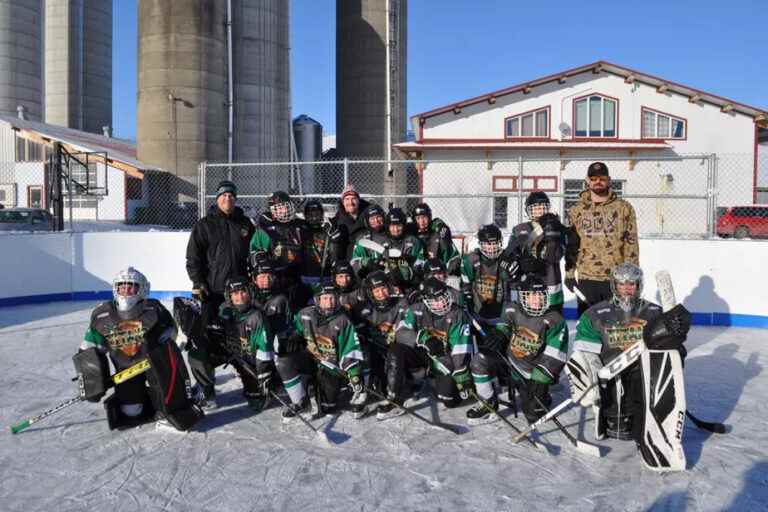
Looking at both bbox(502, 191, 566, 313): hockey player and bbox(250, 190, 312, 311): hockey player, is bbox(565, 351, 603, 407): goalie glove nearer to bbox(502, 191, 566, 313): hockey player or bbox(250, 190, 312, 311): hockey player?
bbox(502, 191, 566, 313): hockey player

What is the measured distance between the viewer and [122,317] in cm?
382

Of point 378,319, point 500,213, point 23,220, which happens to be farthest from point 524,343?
point 23,220

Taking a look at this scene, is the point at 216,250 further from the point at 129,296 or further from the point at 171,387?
the point at 171,387

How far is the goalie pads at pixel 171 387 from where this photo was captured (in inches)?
146

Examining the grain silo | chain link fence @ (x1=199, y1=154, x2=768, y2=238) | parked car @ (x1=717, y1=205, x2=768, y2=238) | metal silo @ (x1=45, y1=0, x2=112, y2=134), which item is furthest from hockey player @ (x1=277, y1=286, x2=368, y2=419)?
metal silo @ (x1=45, y1=0, x2=112, y2=134)

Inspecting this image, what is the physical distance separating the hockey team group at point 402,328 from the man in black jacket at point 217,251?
0.01m

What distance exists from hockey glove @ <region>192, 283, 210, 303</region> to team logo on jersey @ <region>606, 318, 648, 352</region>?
109 inches

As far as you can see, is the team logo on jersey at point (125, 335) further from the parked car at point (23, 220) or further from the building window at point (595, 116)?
the building window at point (595, 116)

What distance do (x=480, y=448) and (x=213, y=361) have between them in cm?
194

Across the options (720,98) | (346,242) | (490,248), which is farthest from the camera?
(720,98)

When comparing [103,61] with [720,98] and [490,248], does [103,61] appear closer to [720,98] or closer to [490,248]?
[720,98]

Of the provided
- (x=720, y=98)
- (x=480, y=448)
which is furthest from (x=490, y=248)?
(x=720, y=98)

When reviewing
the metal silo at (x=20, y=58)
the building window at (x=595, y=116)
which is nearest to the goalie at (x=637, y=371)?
the building window at (x=595, y=116)

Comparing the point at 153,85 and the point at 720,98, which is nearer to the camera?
the point at 720,98
